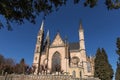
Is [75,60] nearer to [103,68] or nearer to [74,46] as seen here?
[74,46]

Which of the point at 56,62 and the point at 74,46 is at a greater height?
the point at 74,46

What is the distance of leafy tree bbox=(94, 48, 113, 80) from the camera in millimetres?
44781

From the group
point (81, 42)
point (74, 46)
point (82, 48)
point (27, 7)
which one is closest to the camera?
point (27, 7)

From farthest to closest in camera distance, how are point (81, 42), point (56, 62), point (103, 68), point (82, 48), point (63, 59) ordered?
point (81, 42), point (82, 48), point (56, 62), point (63, 59), point (103, 68)

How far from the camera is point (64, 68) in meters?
49.6

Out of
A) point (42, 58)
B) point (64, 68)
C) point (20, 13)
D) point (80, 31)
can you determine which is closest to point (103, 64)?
point (64, 68)

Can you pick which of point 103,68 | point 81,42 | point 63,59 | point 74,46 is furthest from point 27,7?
point 74,46

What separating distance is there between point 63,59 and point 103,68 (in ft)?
41.2

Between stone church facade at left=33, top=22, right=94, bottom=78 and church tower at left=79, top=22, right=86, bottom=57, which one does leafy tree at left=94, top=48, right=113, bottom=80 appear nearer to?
stone church facade at left=33, top=22, right=94, bottom=78

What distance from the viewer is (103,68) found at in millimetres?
45875

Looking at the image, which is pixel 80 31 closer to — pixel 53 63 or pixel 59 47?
pixel 59 47

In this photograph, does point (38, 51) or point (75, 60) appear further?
point (38, 51)

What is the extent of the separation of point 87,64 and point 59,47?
35.3 feet

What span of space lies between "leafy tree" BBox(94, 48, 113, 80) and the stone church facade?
419cm
